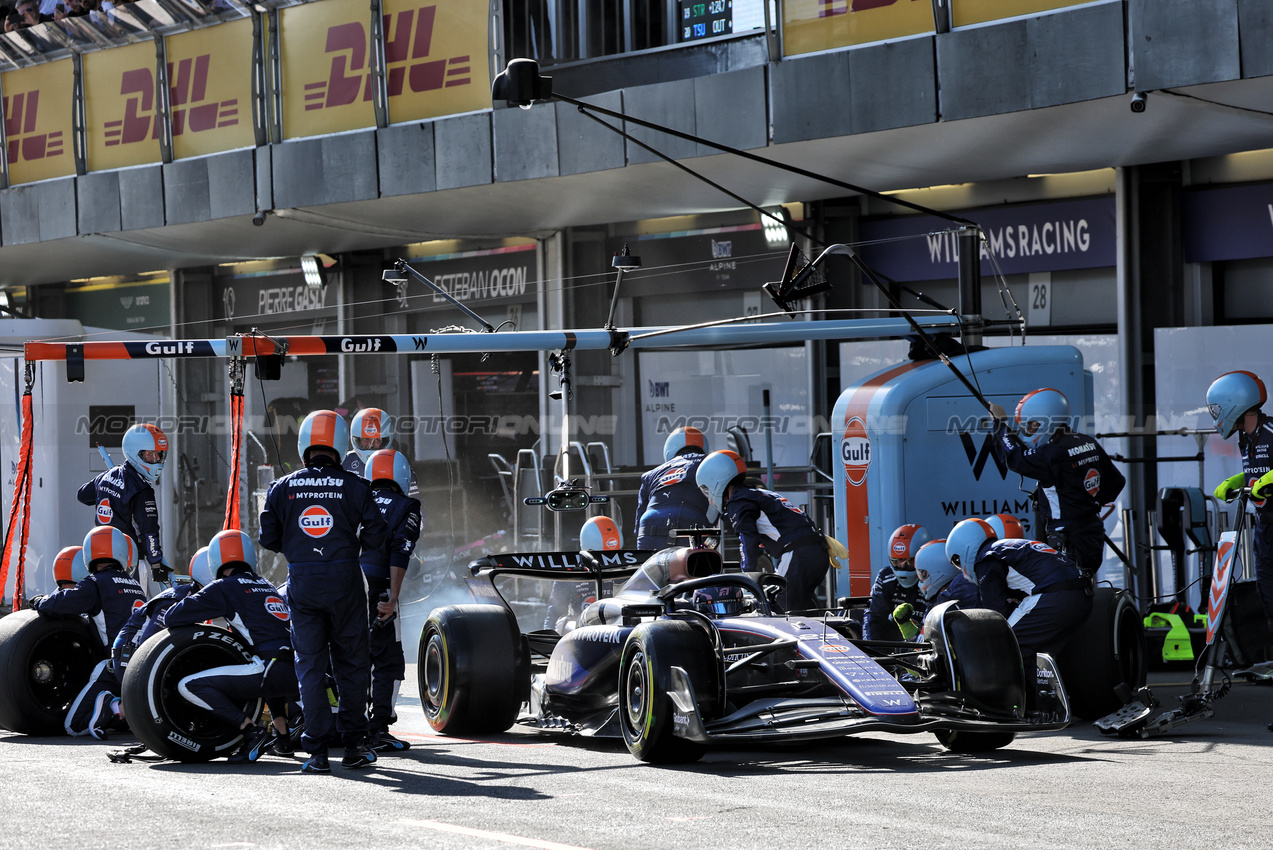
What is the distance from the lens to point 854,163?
555 inches

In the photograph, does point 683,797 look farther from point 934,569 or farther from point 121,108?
point 121,108

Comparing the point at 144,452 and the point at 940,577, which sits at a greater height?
the point at 144,452

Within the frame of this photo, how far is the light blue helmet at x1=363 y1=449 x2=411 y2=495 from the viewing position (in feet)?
29.1

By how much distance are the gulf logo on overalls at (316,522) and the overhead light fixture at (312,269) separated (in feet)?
43.3

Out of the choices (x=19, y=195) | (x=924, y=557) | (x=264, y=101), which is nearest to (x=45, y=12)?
(x=19, y=195)

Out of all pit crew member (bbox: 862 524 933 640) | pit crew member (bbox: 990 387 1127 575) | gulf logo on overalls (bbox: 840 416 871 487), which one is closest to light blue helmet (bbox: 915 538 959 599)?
pit crew member (bbox: 862 524 933 640)

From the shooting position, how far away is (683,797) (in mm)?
6000

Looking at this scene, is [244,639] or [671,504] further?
[671,504]

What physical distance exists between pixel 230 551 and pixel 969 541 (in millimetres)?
4053

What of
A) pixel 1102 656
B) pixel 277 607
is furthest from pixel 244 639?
pixel 1102 656

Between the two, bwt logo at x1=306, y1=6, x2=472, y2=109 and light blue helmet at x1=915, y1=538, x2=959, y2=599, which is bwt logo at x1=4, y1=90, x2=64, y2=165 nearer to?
bwt logo at x1=306, y1=6, x2=472, y2=109

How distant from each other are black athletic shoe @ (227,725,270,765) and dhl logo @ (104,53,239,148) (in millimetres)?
10976

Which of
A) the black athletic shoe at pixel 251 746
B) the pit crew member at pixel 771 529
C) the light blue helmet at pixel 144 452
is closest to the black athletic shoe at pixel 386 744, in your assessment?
the black athletic shoe at pixel 251 746

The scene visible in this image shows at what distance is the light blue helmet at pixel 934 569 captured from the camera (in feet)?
29.5
